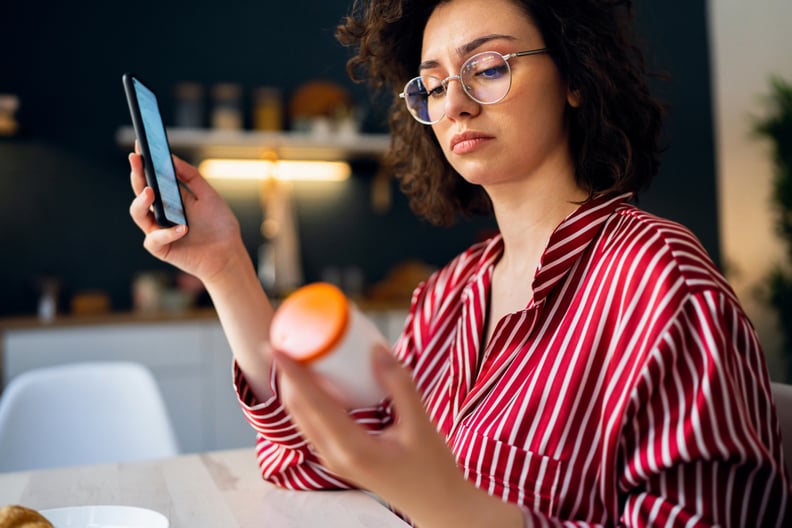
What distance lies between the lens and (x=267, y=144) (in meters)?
3.73

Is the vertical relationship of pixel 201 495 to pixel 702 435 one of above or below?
below

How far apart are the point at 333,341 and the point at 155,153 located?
24.0 inches

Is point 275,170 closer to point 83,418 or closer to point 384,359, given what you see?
point 83,418

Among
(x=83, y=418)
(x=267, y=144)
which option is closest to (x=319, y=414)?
(x=83, y=418)

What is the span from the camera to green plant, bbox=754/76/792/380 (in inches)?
150

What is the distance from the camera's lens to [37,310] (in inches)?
139

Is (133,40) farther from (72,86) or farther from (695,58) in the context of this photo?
(695,58)

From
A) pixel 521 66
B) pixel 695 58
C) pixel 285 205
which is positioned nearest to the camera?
pixel 521 66

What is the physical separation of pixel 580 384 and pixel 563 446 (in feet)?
0.24

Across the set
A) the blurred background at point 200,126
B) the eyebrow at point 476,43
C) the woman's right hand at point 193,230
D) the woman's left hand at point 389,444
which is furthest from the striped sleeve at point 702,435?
the blurred background at point 200,126

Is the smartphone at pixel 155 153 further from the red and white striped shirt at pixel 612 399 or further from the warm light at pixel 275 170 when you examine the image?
the warm light at pixel 275 170

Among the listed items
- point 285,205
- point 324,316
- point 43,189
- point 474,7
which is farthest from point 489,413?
point 43,189

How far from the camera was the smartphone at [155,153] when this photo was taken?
98 cm

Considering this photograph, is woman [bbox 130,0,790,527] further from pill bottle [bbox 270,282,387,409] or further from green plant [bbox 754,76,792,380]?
green plant [bbox 754,76,792,380]
